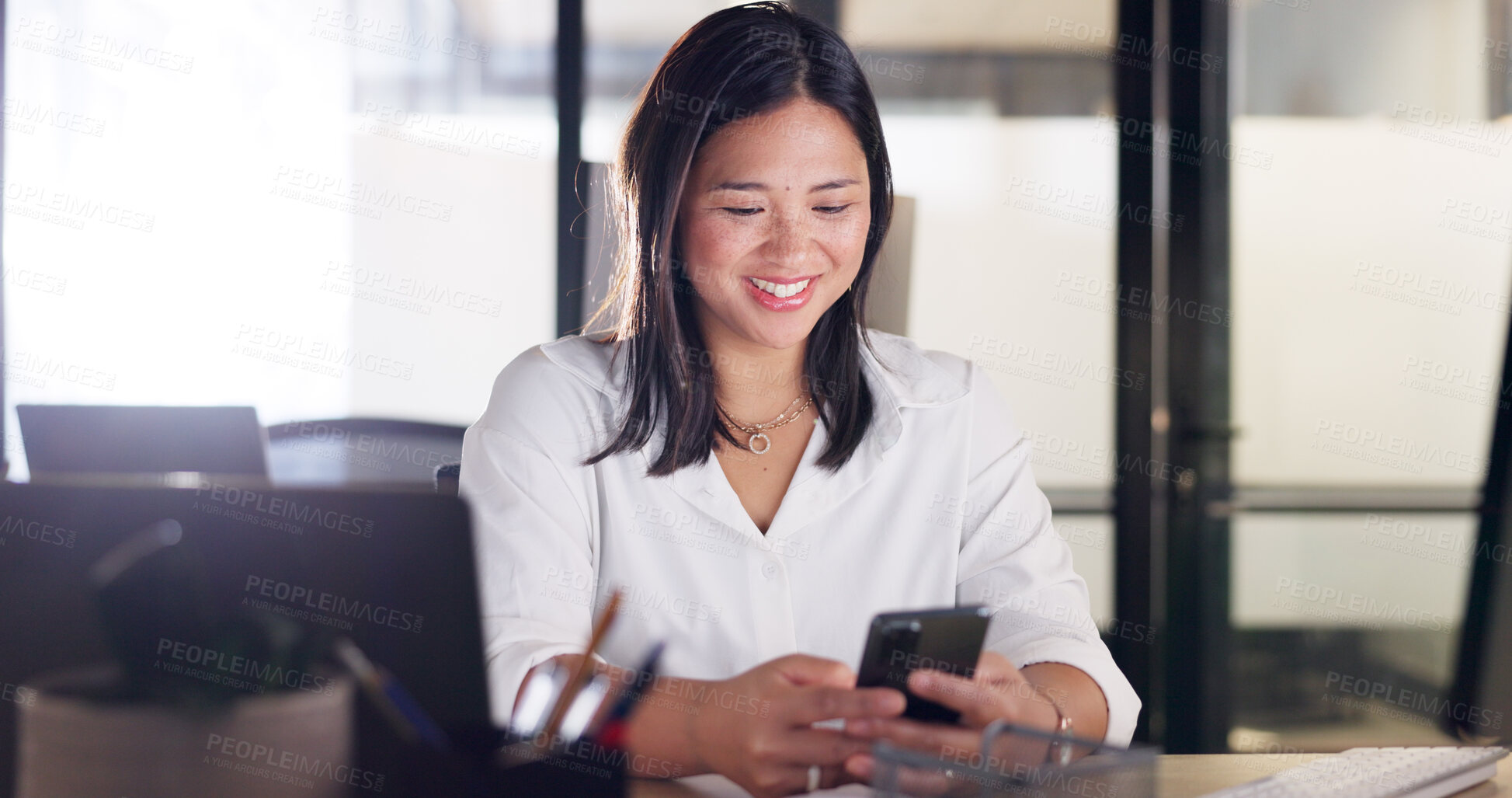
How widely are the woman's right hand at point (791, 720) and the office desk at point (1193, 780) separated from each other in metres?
0.04

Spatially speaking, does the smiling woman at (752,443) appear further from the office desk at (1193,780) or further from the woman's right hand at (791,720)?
the woman's right hand at (791,720)

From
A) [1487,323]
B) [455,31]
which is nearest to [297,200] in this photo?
[455,31]

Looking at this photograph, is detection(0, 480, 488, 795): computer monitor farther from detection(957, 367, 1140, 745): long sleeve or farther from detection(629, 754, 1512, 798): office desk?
detection(957, 367, 1140, 745): long sleeve

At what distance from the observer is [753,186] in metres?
1.38

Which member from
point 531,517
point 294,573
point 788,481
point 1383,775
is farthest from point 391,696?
point 788,481

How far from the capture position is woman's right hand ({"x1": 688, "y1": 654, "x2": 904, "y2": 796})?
0.87m

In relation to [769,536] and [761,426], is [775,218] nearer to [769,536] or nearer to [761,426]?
[761,426]

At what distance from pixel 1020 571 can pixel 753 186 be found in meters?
0.61

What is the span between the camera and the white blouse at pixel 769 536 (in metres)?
1.29

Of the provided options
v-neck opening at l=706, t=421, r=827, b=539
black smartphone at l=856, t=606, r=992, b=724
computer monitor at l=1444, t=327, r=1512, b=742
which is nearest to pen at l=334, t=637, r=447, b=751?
A: black smartphone at l=856, t=606, r=992, b=724

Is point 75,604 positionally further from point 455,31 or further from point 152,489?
point 455,31

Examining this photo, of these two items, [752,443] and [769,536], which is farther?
[752,443]

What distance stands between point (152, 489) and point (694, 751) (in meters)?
0.58

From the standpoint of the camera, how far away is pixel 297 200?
3.36 metres
